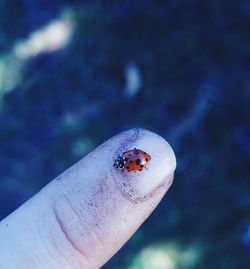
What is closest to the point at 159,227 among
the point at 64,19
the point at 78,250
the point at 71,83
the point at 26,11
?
the point at 71,83

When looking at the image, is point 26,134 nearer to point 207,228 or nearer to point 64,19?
point 64,19

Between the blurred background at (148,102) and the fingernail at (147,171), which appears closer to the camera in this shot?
the fingernail at (147,171)

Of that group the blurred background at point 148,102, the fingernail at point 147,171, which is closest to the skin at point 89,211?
the fingernail at point 147,171

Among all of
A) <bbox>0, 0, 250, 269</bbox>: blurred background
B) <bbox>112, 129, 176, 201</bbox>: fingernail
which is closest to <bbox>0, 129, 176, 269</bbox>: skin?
<bbox>112, 129, 176, 201</bbox>: fingernail

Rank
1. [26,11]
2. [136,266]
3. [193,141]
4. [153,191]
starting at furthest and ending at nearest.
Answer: [26,11] < [193,141] < [136,266] < [153,191]

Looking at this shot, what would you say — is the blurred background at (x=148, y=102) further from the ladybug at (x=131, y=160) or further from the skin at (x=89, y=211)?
the ladybug at (x=131, y=160)

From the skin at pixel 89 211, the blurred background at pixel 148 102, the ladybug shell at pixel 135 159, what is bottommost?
the skin at pixel 89 211
